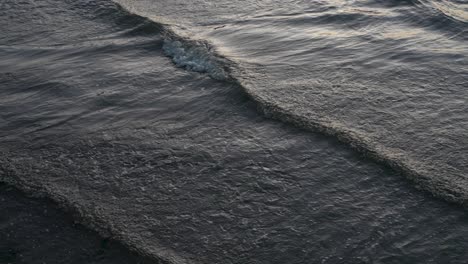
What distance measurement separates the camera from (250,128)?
699cm

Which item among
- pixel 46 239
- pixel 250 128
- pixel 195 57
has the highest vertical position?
pixel 195 57

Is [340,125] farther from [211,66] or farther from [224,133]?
[211,66]

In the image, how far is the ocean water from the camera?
5.32 metres

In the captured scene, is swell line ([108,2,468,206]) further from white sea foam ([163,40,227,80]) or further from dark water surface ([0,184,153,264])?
dark water surface ([0,184,153,264])

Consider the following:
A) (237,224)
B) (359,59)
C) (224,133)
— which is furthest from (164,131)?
(359,59)

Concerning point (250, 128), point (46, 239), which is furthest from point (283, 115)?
point (46, 239)

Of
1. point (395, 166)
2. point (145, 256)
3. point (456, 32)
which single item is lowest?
point (145, 256)

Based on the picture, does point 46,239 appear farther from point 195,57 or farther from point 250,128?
point 195,57

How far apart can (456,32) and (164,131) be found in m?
5.49

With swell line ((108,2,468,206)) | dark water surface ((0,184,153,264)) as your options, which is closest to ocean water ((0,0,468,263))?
swell line ((108,2,468,206))

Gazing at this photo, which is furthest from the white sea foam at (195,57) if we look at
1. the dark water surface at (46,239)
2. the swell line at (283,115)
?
the dark water surface at (46,239)

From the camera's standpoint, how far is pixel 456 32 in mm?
9766

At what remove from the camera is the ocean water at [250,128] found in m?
5.32

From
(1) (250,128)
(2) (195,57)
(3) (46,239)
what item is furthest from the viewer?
(2) (195,57)
